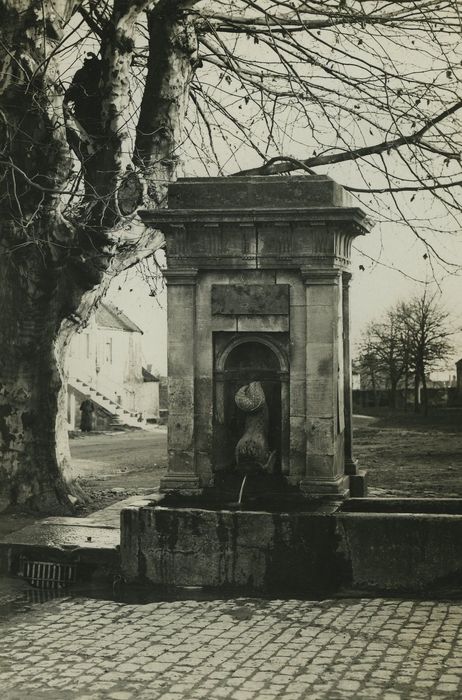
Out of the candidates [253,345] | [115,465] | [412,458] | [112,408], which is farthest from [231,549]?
[112,408]

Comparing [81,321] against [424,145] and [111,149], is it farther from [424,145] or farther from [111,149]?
[424,145]

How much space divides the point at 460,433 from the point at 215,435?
21157 mm

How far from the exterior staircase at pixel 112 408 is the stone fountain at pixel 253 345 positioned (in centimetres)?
2985

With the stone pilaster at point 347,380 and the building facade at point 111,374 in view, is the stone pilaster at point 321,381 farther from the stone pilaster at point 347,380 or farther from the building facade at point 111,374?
the building facade at point 111,374

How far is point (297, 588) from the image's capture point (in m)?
8.68

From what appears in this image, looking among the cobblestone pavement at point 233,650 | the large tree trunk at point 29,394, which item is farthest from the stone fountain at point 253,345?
the large tree trunk at point 29,394

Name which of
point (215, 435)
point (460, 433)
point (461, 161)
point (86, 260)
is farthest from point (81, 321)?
point (460, 433)

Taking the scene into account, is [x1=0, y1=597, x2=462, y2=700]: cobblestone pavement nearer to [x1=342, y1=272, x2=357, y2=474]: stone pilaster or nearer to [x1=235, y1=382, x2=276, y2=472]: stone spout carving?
[x1=235, y1=382, x2=276, y2=472]: stone spout carving

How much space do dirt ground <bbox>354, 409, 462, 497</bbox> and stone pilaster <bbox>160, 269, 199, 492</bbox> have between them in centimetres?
398

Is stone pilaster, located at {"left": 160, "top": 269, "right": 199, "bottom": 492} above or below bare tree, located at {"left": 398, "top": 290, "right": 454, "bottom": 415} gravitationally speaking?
below

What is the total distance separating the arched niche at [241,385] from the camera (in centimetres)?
969

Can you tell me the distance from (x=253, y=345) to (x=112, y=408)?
31686mm

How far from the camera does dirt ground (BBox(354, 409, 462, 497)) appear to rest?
15.9 meters

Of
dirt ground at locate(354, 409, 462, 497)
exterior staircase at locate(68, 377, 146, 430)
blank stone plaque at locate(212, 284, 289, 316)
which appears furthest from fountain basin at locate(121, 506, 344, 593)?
exterior staircase at locate(68, 377, 146, 430)
